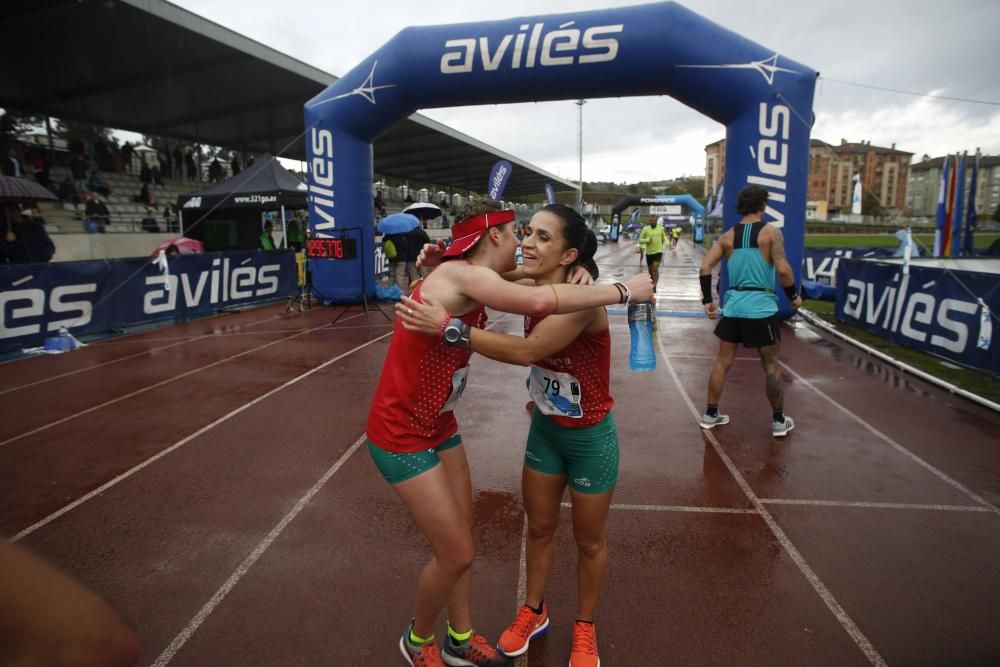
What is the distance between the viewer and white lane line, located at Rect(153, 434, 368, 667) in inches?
102

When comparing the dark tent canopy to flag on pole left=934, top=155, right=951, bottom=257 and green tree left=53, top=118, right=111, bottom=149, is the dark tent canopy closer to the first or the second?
green tree left=53, top=118, right=111, bottom=149

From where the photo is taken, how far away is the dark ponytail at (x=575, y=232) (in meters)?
2.20

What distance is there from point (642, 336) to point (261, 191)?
14999 millimetres

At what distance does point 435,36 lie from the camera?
10.5 meters

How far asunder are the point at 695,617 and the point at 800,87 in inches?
384

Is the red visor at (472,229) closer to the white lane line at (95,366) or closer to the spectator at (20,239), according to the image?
the white lane line at (95,366)

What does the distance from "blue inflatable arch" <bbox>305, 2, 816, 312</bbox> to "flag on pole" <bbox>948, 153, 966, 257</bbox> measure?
6071 mm

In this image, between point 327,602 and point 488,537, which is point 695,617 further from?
point 327,602

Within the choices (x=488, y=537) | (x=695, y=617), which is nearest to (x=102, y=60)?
(x=488, y=537)

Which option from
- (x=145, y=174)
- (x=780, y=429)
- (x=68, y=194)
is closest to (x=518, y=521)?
(x=780, y=429)

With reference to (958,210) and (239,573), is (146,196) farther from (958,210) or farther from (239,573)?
(958,210)

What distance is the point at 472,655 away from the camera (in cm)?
238

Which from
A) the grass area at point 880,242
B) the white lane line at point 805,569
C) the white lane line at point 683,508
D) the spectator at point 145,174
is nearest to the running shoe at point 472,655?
the white lane line at point 683,508

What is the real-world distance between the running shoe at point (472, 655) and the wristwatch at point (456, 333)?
4.38 feet
